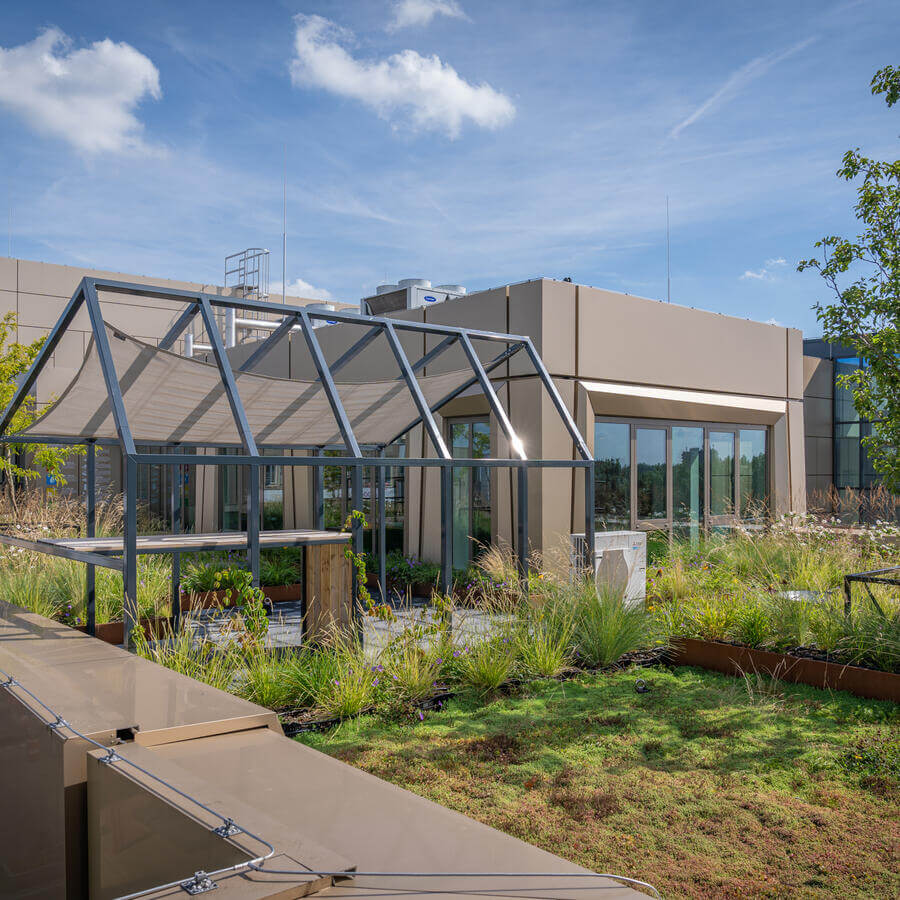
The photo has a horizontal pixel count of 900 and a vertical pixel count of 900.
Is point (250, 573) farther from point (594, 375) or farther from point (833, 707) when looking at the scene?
point (594, 375)

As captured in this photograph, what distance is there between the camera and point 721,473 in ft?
46.3

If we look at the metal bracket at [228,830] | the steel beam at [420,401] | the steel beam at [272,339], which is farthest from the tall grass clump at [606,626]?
the metal bracket at [228,830]

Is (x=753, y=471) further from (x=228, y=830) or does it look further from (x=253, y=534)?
(x=228, y=830)

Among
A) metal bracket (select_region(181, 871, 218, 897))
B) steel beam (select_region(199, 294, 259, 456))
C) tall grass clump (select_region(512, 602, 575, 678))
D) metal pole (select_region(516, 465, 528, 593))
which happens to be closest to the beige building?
metal pole (select_region(516, 465, 528, 593))

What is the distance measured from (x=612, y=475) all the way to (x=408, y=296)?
682 centimetres

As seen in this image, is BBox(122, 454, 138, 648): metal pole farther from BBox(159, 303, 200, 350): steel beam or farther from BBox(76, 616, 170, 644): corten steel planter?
BBox(76, 616, 170, 644): corten steel planter

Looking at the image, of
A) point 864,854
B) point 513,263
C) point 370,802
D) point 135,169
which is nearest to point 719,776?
point 864,854

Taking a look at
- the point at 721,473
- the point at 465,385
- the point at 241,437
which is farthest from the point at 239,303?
the point at 721,473

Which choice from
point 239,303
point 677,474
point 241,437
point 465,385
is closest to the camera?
point 241,437

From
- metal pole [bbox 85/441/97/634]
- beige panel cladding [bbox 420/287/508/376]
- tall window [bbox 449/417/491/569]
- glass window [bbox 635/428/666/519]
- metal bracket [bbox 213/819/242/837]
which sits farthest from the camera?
glass window [bbox 635/428/666/519]

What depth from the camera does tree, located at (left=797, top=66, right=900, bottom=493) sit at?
7.04m

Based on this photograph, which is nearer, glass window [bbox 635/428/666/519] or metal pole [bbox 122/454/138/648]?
metal pole [bbox 122/454/138/648]

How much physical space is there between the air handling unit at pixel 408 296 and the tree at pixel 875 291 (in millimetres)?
9830

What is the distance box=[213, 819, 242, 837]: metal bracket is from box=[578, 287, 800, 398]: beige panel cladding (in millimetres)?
9647
